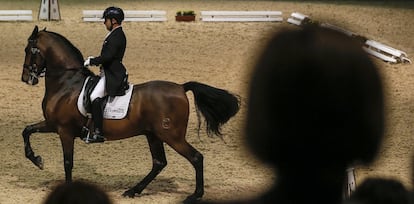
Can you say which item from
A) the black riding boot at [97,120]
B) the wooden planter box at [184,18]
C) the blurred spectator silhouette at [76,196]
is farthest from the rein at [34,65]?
the wooden planter box at [184,18]

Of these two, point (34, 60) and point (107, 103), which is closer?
point (107, 103)

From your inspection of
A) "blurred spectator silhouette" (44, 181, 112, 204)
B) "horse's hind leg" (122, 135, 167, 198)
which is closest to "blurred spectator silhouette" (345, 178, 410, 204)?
"blurred spectator silhouette" (44, 181, 112, 204)

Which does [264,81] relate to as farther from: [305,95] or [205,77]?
[205,77]

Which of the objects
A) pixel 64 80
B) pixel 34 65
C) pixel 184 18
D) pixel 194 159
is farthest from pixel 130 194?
pixel 184 18

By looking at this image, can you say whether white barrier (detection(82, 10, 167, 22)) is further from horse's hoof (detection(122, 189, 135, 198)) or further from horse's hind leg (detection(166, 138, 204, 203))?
horse's hind leg (detection(166, 138, 204, 203))

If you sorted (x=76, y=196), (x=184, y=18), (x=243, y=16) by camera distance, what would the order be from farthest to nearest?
(x=243, y=16)
(x=184, y=18)
(x=76, y=196)

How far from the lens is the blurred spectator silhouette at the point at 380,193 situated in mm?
2107

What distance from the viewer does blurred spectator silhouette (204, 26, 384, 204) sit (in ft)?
6.48

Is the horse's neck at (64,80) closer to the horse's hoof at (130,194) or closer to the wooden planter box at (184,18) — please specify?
the horse's hoof at (130,194)

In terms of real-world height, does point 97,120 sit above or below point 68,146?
above

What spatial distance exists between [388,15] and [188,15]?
15.8ft

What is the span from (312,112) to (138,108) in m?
7.65

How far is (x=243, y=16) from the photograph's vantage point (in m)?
20.6

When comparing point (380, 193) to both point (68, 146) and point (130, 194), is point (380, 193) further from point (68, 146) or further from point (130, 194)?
point (68, 146)
